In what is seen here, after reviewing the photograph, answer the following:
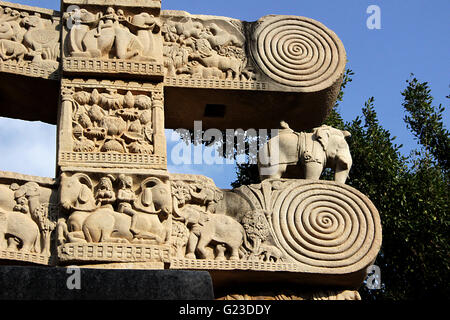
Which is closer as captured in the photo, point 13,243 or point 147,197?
point 13,243

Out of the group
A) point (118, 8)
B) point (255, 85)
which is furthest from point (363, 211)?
point (118, 8)

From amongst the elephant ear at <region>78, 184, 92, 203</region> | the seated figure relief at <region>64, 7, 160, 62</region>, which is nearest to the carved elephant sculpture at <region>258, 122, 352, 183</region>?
the seated figure relief at <region>64, 7, 160, 62</region>

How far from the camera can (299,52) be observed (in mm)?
7762

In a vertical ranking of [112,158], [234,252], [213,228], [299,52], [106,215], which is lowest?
[234,252]

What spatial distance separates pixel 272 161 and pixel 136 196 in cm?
136

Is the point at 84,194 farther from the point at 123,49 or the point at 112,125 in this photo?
the point at 123,49

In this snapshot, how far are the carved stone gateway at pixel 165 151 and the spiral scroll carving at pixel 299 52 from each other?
0.01 meters

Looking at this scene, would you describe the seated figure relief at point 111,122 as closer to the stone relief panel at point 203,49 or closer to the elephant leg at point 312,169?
the stone relief panel at point 203,49

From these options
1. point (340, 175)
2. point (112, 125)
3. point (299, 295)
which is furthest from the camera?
point (340, 175)

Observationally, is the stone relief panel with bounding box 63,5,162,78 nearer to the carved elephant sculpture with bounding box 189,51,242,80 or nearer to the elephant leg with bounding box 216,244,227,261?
the carved elephant sculpture with bounding box 189,51,242,80

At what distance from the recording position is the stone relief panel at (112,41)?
7254 mm

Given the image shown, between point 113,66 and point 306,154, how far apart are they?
6.26ft

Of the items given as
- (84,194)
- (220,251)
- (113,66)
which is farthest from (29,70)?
(220,251)

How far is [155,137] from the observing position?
7.03 m
